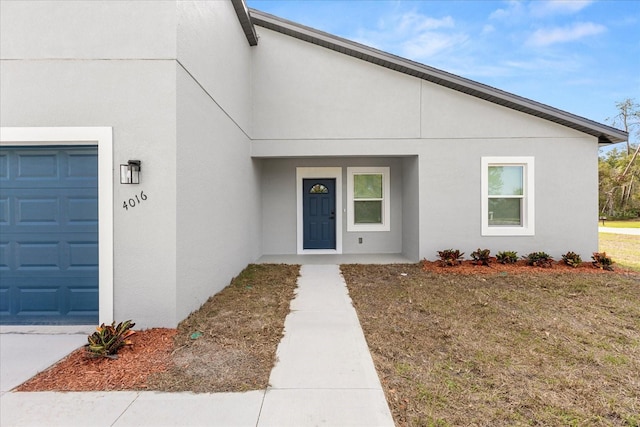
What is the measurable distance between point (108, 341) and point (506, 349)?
4.20 metres

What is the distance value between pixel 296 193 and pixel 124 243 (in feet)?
18.3

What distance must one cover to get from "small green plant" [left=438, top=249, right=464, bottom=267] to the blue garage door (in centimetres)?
668

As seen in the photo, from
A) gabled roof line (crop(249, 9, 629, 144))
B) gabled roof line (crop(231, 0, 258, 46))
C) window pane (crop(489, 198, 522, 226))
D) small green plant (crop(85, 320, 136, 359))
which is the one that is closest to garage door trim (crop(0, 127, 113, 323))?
small green plant (crop(85, 320, 136, 359))

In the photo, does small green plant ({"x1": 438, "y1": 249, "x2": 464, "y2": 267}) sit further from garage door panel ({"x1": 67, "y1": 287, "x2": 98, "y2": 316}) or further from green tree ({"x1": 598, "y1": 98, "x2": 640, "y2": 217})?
Result: green tree ({"x1": 598, "y1": 98, "x2": 640, "y2": 217})

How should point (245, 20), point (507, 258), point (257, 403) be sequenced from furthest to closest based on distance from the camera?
point (507, 258) → point (245, 20) → point (257, 403)

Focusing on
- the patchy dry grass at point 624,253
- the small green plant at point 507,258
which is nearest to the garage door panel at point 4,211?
the small green plant at point 507,258

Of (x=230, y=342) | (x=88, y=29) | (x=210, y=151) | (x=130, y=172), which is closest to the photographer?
(x=230, y=342)

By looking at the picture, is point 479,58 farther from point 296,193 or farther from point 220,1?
point 220,1

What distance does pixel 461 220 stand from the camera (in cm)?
764

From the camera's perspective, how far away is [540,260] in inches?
289

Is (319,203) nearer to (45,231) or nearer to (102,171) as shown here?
(102,171)

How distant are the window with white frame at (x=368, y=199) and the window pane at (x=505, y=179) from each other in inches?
106

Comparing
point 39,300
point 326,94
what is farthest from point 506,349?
point 326,94

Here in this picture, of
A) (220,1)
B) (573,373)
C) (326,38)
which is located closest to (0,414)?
(573,373)
